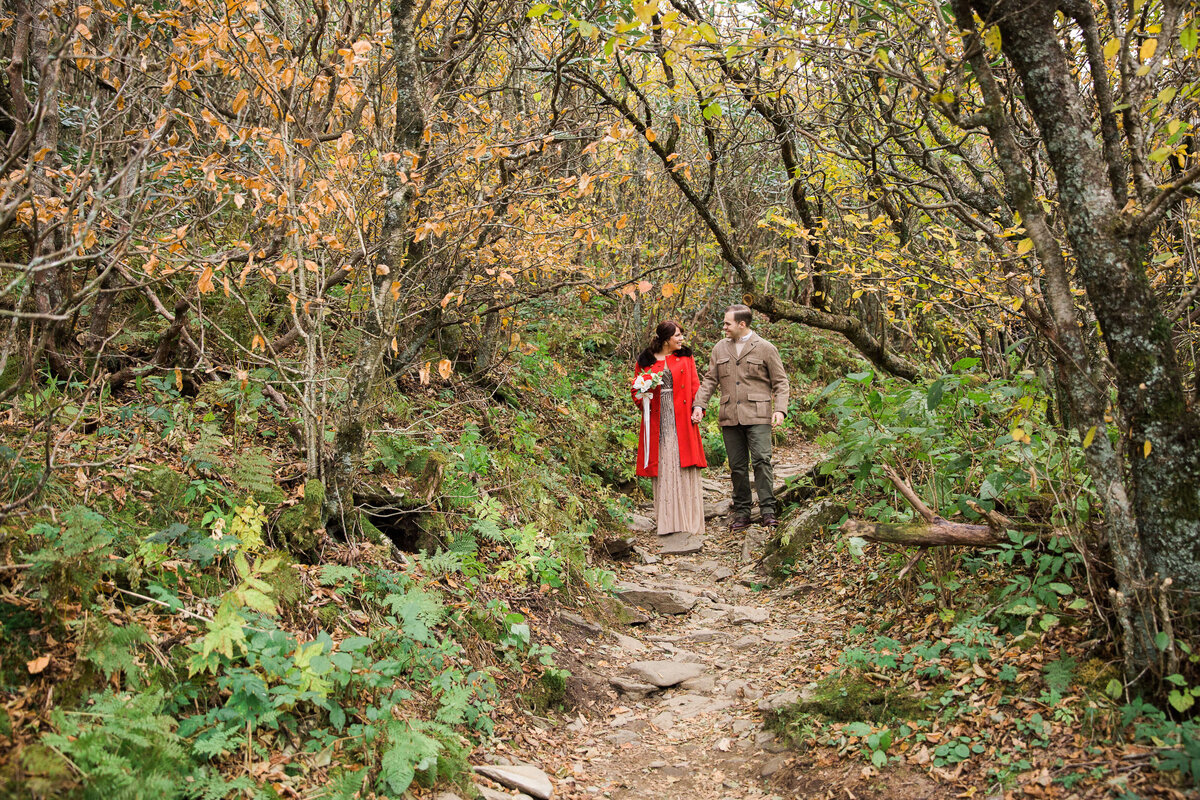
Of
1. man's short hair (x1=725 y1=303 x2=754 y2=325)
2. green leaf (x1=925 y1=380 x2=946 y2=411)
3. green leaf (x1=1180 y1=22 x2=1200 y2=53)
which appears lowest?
green leaf (x1=925 y1=380 x2=946 y2=411)

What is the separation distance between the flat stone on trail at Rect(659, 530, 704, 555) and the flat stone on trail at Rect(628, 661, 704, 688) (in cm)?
257

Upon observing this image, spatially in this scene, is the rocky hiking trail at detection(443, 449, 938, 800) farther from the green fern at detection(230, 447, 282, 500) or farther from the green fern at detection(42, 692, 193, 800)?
the green fern at detection(230, 447, 282, 500)

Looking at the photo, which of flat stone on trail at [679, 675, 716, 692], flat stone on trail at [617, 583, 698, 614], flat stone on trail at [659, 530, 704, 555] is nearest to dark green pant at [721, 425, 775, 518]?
flat stone on trail at [659, 530, 704, 555]

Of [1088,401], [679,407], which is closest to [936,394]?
[1088,401]

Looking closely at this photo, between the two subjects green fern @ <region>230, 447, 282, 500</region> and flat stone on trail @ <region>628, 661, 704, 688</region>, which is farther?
flat stone on trail @ <region>628, 661, 704, 688</region>

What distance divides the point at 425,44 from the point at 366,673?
19.0ft

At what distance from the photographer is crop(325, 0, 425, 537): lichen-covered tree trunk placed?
457 cm

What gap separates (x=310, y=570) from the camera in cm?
423

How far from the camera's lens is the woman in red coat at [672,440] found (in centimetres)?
808

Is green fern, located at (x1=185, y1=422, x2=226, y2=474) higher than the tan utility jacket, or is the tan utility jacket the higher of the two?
the tan utility jacket

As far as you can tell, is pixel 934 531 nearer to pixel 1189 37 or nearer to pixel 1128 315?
pixel 1128 315

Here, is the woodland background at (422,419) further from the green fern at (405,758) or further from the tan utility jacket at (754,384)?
the tan utility jacket at (754,384)

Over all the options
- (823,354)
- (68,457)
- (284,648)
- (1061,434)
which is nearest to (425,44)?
(68,457)

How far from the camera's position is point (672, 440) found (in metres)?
8.17
